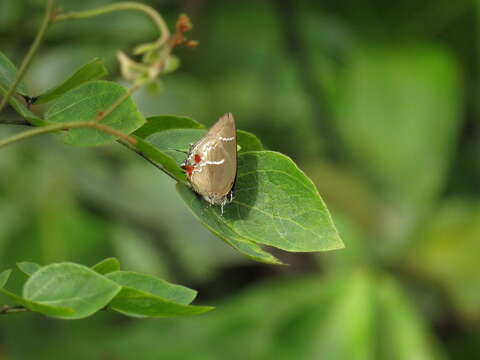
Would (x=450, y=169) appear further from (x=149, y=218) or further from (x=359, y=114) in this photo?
(x=149, y=218)

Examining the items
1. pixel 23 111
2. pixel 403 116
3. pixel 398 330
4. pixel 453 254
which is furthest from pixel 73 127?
pixel 403 116

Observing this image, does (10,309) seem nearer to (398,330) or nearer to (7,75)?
(7,75)

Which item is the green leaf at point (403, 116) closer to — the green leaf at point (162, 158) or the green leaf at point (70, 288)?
the green leaf at point (162, 158)

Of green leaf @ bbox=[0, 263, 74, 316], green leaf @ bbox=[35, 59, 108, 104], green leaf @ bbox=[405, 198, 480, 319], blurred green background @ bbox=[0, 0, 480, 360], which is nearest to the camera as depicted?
green leaf @ bbox=[0, 263, 74, 316]

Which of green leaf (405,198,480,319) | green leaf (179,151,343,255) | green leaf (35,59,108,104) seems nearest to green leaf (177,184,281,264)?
green leaf (179,151,343,255)

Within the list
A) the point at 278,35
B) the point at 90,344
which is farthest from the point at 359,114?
the point at 90,344

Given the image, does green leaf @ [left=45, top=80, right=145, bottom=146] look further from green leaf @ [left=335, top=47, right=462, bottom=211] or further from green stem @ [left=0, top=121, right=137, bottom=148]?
green leaf @ [left=335, top=47, right=462, bottom=211]
